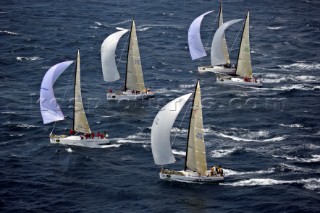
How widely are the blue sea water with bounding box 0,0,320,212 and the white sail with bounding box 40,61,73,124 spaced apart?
499cm

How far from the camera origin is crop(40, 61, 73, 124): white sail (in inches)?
4382

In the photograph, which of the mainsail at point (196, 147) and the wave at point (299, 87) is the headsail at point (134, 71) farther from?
the mainsail at point (196, 147)

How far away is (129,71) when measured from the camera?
13738cm

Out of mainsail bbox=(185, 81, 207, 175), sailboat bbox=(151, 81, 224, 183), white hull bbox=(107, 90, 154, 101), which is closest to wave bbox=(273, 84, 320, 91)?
white hull bbox=(107, 90, 154, 101)

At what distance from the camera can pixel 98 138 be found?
11431 cm

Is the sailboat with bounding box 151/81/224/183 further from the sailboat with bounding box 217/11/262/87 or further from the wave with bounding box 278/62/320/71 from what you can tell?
the wave with bounding box 278/62/320/71

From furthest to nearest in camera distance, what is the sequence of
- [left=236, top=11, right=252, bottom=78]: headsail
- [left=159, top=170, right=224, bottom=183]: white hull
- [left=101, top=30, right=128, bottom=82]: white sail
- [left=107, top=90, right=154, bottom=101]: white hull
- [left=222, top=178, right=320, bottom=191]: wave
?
1. [left=236, top=11, right=252, bottom=78]: headsail
2. [left=107, top=90, right=154, bottom=101]: white hull
3. [left=101, top=30, right=128, bottom=82]: white sail
4. [left=159, top=170, right=224, bottom=183]: white hull
5. [left=222, top=178, right=320, bottom=191]: wave

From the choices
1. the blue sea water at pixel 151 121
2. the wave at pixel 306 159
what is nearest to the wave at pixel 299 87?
the blue sea water at pixel 151 121

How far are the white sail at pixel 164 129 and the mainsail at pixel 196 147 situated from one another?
2.69 metres

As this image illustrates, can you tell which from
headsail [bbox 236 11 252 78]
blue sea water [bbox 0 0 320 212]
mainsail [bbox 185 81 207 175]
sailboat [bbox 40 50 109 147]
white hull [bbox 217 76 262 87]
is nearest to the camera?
blue sea water [bbox 0 0 320 212]

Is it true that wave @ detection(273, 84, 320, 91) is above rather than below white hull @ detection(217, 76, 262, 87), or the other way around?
below

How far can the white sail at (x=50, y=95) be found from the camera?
111312mm

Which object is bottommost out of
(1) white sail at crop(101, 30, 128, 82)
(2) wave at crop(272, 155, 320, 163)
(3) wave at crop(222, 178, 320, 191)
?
(3) wave at crop(222, 178, 320, 191)

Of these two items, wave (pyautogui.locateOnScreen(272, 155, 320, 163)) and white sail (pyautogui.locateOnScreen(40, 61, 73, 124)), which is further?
white sail (pyautogui.locateOnScreen(40, 61, 73, 124))
